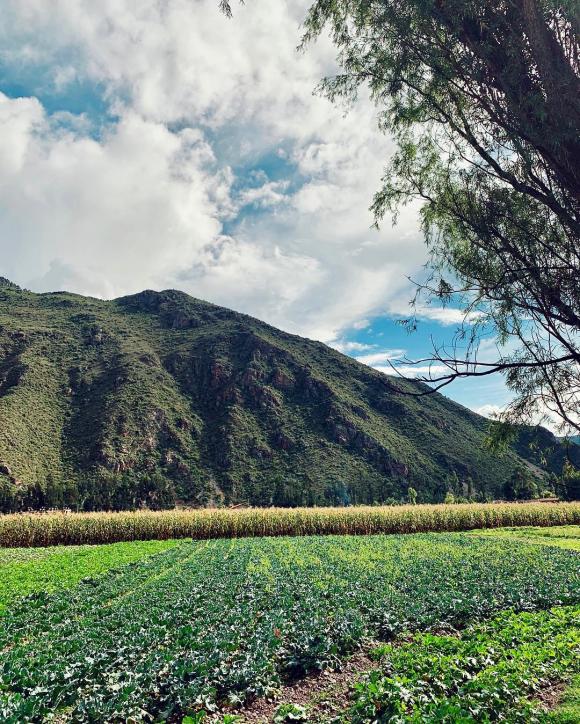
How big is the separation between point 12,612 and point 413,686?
11.1m

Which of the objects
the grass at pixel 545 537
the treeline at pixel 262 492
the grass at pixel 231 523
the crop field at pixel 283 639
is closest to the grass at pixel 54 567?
the crop field at pixel 283 639

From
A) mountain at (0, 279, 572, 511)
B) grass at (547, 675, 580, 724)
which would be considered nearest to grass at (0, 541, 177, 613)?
grass at (547, 675, 580, 724)

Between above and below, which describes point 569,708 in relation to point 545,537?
above

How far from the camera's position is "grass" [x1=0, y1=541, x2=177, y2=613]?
1552 centimetres

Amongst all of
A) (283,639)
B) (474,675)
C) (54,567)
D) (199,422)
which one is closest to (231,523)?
(54,567)

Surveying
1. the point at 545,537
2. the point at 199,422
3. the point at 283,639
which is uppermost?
the point at 199,422

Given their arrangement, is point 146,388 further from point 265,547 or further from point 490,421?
point 490,421

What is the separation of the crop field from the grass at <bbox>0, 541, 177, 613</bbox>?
73cm

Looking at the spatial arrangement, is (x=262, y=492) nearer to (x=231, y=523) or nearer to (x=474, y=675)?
(x=231, y=523)

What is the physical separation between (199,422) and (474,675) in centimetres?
9999

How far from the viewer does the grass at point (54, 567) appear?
15516mm

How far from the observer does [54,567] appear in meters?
20.0

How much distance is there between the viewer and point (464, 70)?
627 centimetres

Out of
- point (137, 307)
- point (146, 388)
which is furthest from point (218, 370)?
point (137, 307)
